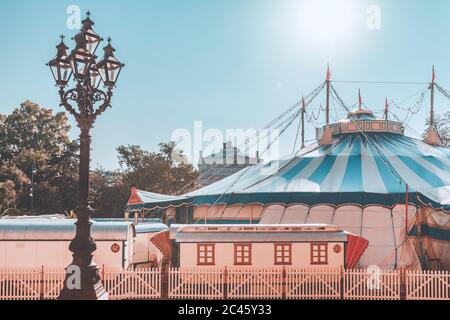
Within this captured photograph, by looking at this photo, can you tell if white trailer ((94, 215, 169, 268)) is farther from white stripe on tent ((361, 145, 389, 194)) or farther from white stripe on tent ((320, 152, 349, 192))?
white stripe on tent ((361, 145, 389, 194))

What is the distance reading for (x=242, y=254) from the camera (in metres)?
14.4

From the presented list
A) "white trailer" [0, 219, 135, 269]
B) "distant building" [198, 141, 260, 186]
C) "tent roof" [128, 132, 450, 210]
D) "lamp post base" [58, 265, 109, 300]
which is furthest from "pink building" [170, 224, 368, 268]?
"distant building" [198, 141, 260, 186]

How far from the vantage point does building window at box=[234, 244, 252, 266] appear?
14398 millimetres

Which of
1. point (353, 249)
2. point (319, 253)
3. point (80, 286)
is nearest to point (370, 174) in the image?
point (353, 249)

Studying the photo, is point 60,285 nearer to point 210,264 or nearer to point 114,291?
point 114,291

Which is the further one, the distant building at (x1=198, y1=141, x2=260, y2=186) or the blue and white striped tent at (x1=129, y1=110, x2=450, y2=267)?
the distant building at (x1=198, y1=141, x2=260, y2=186)

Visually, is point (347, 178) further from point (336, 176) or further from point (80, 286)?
point (80, 286)

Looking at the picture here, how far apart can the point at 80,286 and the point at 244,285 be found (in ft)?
19.0

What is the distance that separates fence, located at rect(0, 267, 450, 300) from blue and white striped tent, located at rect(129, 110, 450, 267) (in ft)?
15.7

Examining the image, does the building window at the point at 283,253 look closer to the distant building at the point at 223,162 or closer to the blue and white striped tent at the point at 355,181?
the blue and white striped tent at the point at 355,181

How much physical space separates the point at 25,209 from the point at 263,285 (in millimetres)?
33201

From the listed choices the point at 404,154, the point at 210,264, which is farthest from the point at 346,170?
the point at 210,264

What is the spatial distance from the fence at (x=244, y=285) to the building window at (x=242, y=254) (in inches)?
36.3

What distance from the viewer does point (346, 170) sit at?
20531mm
